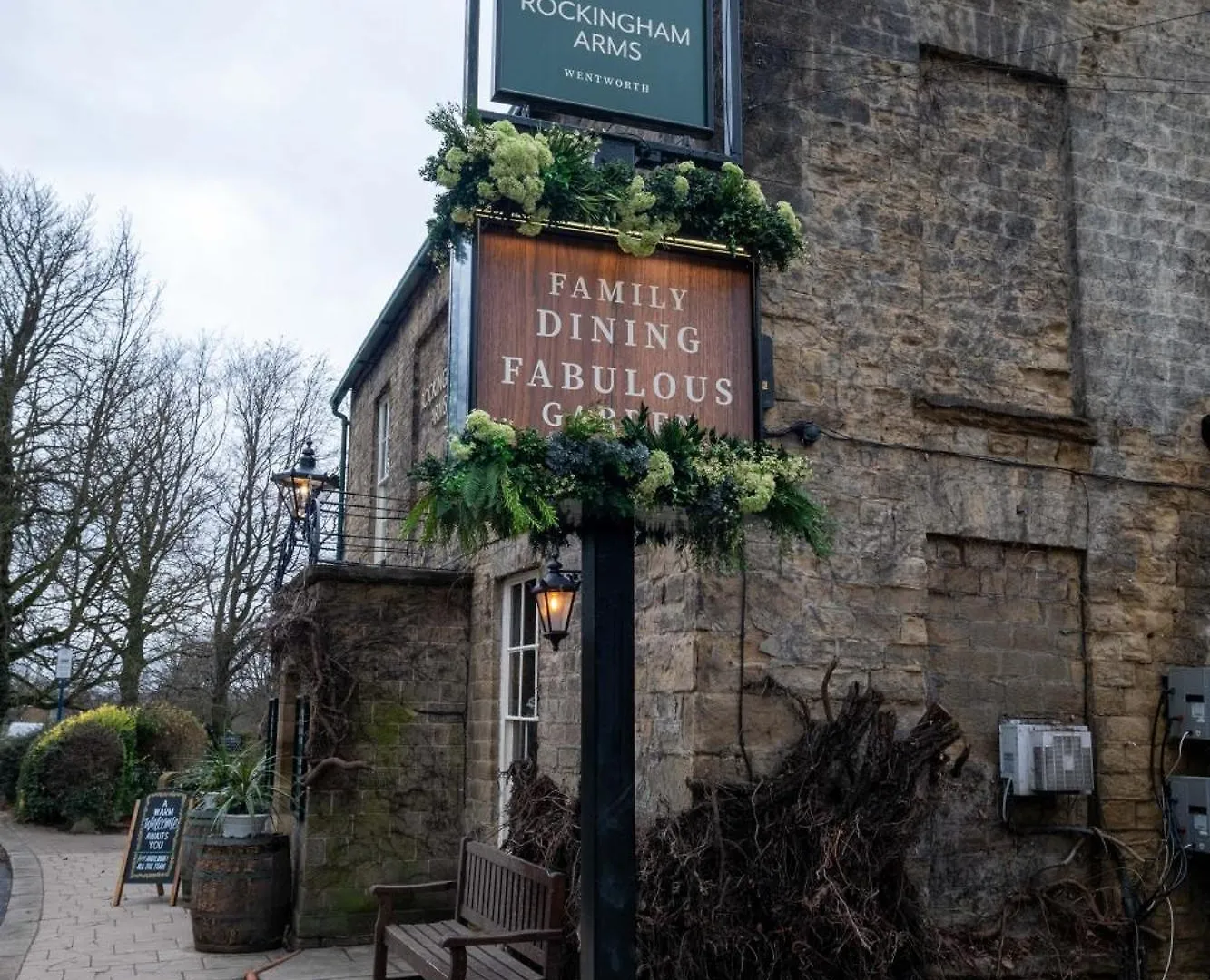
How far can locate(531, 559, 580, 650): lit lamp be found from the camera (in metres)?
6.62

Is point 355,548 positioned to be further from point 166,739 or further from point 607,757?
point 166,739

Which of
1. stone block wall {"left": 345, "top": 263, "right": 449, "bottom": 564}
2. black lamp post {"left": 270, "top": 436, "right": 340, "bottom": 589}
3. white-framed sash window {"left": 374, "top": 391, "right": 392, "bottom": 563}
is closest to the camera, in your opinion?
black lamp post {"left": 270, "top": 436, "right": 340, "bottom": 589}

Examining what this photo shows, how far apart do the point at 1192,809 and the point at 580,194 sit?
4.93 m

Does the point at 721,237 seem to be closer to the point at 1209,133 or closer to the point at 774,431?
the point at 774,431

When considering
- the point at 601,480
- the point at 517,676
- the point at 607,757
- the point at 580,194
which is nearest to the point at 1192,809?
the point at 607,757

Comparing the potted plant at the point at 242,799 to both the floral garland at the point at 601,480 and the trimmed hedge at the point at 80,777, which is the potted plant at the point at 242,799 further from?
the trimmed hedge at the point at 80,777

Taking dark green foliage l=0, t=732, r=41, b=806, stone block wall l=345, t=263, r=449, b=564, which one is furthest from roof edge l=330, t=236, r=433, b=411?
dark green foliage l=0, t=732, r=41, b=806

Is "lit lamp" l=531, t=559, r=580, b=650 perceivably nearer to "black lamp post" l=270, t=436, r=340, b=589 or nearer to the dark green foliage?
"black lamp post" l=270, t=436, r=340, b=589

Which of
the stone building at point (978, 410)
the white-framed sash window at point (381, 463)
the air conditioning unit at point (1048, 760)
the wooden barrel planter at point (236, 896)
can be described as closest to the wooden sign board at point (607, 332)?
the stone building at point (978, 410)

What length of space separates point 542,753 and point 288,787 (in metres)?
2.70

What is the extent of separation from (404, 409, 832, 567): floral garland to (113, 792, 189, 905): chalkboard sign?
756 centimetres

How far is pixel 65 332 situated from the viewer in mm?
19453

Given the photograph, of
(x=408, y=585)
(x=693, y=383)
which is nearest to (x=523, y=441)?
(x=693, y=383)

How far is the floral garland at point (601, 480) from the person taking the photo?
3.66 m
